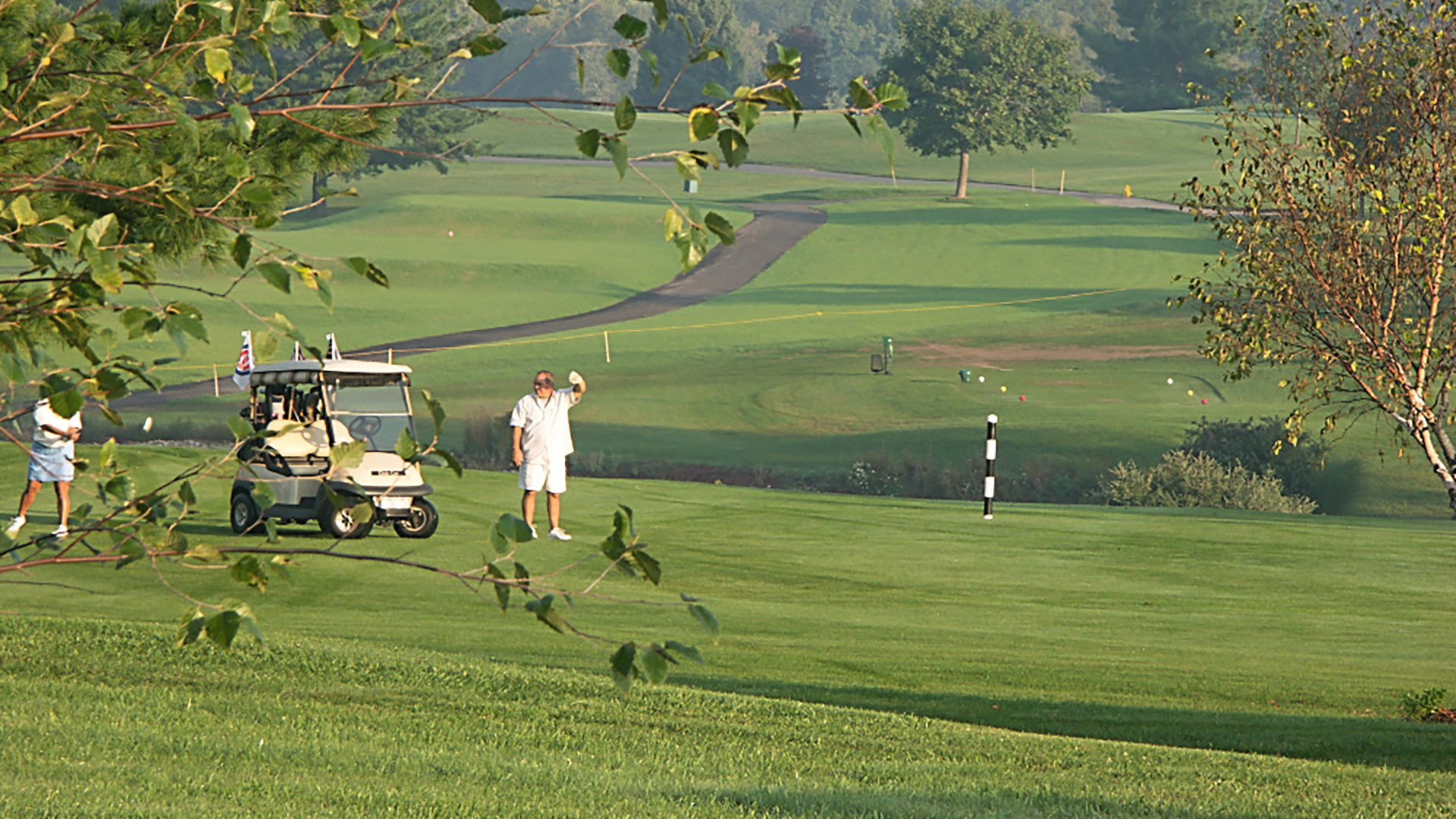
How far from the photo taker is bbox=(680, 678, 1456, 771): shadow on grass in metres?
8.53

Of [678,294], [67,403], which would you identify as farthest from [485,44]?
[678,294]

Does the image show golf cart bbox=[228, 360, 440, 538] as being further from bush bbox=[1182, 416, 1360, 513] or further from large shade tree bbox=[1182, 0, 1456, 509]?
bush bbox=[1182, 416, 1360, 513]

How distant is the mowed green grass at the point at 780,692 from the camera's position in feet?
22.0

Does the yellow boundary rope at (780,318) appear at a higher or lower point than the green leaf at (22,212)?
lower

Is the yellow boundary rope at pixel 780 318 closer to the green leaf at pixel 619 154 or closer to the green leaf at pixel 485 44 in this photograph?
the green leaf at pixel 485 44

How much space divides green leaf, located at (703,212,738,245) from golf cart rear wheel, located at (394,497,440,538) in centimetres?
1379

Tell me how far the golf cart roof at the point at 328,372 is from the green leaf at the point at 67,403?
12.7 meters

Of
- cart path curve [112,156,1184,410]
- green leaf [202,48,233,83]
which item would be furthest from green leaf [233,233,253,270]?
cart path curve [112,156,1184,410]

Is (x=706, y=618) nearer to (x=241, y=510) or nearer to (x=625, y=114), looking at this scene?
(x=625, y=114)

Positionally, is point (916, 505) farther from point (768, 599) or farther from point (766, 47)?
point (766, 47)

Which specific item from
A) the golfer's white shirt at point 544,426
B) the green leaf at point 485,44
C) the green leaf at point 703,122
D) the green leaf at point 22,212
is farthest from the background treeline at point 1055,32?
the green leaf at point 22,212

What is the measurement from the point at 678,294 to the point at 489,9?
196 ft

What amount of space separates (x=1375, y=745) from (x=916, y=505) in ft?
45.5

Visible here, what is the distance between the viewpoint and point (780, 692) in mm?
9789
